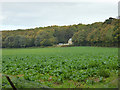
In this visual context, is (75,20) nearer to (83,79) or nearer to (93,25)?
(93,25)

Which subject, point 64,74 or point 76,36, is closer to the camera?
point 64,74

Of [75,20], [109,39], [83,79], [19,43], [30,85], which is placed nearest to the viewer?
[30,85]

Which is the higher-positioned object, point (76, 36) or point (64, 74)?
point (76, 36)

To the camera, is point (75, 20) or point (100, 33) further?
point (75, 20)

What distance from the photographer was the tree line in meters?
21.6

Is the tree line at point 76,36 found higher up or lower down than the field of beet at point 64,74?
higher up

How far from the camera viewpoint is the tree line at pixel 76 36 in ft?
71.0

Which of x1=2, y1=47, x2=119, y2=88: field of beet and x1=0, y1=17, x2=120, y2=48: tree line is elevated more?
x1=0, y1=17, x2=120, y2=48: tree line

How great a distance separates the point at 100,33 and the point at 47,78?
18.6 metres

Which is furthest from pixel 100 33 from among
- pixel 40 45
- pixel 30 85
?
pixel 30 85

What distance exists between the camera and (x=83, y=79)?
398 centimetres

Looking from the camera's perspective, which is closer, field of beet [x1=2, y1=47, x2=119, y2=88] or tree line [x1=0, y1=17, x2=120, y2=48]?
field of beet [x1=2, y1=47, x2=119, y2=88]

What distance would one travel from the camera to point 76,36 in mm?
23797

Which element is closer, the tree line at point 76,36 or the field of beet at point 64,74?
the field of beet at point 64,74
